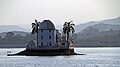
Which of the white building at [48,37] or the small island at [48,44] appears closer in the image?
the small island at [48,44]

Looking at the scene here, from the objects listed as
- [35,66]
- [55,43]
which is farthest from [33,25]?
[35,66]

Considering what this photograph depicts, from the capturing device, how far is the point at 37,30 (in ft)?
569

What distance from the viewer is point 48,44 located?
538 ft

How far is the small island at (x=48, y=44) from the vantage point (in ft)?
518

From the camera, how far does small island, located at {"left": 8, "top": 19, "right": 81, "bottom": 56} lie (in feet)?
518

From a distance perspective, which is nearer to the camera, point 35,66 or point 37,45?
point 35,66

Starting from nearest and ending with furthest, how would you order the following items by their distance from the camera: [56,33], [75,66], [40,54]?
[75,66] < [40,54] < [56,33]

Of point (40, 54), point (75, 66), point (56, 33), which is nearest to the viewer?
point (75, 66)

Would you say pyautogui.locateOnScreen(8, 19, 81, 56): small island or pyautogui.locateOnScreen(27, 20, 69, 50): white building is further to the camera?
pyautogui.locateOnScreen(27, 20, 69, 50): white building

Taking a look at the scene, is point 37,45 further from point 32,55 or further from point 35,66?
point 35,66

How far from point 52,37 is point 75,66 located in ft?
185

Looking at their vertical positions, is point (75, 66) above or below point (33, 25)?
below

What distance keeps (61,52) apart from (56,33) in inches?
585

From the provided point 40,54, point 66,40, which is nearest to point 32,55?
point 40,54
